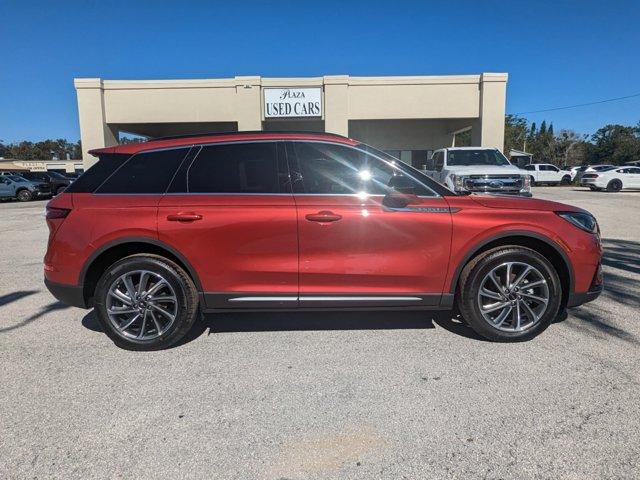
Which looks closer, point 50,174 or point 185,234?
point 185,234

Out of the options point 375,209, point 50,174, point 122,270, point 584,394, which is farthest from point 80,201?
point 50,174

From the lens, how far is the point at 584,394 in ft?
10.00

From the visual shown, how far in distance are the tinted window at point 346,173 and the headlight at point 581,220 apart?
1242 mm

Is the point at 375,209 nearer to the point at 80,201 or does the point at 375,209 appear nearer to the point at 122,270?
the point at 122,270

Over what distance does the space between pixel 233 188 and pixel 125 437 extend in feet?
6.71

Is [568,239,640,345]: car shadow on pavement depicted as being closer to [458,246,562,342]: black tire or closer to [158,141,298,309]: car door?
[458,246,562,342]: black tire

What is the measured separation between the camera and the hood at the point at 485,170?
11.1 metres

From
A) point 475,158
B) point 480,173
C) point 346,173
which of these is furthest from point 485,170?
point 346,173

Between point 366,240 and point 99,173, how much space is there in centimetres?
241

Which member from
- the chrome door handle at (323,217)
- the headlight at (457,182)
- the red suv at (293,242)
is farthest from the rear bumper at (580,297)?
the headlight at (457,182)

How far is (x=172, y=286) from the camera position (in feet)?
12.5

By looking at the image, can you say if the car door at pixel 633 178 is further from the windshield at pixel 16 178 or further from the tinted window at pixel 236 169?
the windshield at pixel 16 178

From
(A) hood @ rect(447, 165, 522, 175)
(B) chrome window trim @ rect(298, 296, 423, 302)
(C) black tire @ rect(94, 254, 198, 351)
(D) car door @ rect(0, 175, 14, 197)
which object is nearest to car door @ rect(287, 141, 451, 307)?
(B) chrome window trim @ rect(298, 296, 423, 302)

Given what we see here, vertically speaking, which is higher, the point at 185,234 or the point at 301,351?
the point at 185,234
